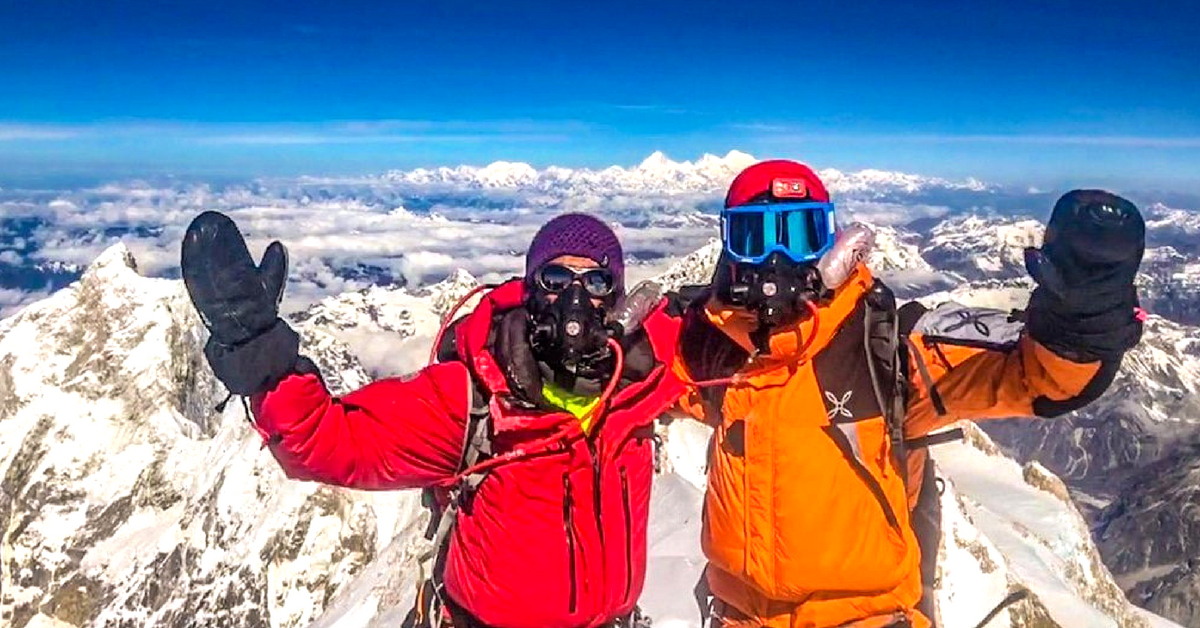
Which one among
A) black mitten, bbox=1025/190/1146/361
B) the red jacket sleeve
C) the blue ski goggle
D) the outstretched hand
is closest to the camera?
black mitten, bbox=1025/190/1146/361

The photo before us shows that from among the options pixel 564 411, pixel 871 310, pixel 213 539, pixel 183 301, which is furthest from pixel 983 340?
pixel 183 301

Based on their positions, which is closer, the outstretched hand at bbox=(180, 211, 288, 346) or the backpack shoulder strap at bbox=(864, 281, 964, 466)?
the outstretched hand at bbox=(180, 211, 288, 346)

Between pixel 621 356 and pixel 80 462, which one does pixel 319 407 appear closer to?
pixel 621 356

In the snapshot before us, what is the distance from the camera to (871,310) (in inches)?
232

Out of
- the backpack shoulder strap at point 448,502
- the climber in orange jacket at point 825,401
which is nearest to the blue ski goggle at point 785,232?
the climber in orange jacket at point 825,401

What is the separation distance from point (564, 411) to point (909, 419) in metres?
2.44

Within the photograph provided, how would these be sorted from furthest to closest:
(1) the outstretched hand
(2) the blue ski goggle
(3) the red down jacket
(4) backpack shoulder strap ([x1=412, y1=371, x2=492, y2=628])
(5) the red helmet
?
(5) the red helmet, (2) the blue ski goggle, (4) backpack shoulder strap ([x1=412, y1=371, x2=492, y2=628]), (3) the red down jacket, (1) the outstretched hand

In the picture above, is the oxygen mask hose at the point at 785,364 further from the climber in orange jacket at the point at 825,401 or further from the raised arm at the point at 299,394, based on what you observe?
the raised arm at the point at 299,394

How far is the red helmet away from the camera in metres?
6.32

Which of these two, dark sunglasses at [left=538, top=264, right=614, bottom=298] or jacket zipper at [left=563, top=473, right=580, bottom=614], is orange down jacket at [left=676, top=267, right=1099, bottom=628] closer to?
dark sunglasses at [left=538, top=264, right=614, bottom=298]

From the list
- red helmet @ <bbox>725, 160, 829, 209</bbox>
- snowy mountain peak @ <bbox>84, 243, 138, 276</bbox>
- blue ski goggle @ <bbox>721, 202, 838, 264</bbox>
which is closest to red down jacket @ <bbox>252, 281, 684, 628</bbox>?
blue ski goggle @ <bbox>721, 202, 838, 264</bbox>

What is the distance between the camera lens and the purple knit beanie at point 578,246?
600cm

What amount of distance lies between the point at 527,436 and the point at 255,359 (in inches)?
72.2

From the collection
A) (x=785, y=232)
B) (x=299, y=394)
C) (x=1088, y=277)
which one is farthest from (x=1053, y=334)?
(x=299, y=394)
